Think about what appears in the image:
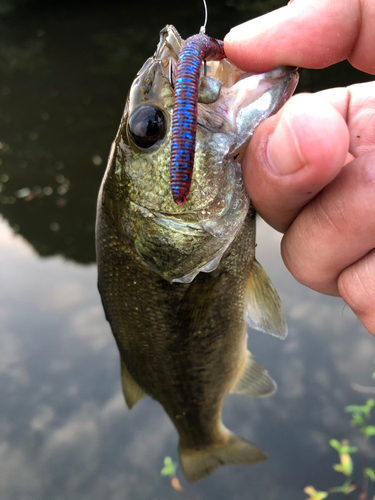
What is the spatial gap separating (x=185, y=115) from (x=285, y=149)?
0.30 metres

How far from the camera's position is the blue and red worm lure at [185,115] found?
0.90 metres

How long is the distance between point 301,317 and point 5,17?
1584cm

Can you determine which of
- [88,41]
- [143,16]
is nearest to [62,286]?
[88,41]

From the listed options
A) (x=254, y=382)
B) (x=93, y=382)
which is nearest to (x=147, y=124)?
(x=254, y=382)

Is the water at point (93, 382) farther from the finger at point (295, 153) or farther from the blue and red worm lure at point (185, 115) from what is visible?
the blue and red worm lure at point (185, 115)

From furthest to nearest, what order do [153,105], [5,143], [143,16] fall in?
[143,16] < [5,143] < [153,105]

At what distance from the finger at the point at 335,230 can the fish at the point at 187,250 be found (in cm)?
23

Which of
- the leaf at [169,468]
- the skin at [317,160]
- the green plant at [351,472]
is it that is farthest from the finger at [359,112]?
the leaf at [169,468]

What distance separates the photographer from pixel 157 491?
3.11 meters

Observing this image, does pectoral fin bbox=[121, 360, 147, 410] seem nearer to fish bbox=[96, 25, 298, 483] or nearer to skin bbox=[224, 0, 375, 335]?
fish bbox=[96, 25, 298, 483]

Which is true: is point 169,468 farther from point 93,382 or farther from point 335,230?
point 335,230

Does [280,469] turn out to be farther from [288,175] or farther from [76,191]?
[76,191]

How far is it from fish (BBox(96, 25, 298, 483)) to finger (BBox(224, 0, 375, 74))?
52 millimetres

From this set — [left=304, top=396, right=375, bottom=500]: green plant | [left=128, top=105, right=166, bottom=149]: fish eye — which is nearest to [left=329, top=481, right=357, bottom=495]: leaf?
[left=304, top=396, right=375, bottom=500]: green plant
